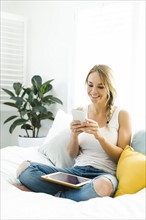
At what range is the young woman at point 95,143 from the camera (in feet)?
6.15

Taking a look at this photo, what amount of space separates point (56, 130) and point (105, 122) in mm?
613

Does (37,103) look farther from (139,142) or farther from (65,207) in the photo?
(65,207)

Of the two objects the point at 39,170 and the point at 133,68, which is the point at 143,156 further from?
the point at 133,68

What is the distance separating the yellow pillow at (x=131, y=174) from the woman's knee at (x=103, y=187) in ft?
0.25

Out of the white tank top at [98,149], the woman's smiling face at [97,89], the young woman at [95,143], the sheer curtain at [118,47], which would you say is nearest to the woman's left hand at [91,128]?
the young woman at [95,143]

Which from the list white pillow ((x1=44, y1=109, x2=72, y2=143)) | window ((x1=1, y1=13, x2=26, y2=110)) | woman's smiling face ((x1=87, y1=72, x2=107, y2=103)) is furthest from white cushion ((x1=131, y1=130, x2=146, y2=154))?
window ((x1=1, y1=13, x2=26, y2=110))

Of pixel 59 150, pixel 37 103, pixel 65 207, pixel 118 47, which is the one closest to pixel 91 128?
pixel 59 150

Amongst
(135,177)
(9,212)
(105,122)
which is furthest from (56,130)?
(9,212)

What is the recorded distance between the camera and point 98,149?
6.81 feet

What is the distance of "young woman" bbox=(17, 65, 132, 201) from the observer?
1.88 m

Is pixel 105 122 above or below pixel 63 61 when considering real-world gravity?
below

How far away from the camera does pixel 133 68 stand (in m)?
2.84

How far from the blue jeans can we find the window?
85.2 inches

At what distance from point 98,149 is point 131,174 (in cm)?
38
